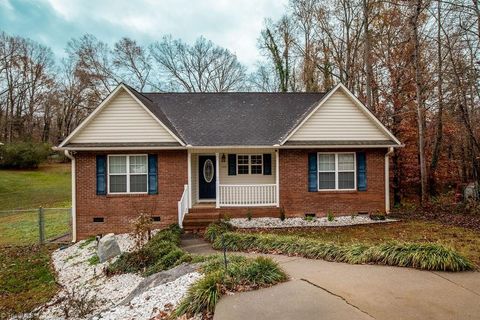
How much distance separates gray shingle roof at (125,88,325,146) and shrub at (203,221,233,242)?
3294 millimetres

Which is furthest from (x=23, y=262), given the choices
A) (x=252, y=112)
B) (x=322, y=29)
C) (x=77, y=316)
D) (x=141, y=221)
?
(x=322, y=29)

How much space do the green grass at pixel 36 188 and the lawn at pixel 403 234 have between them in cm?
1734

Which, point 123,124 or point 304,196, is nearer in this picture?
point 123,124

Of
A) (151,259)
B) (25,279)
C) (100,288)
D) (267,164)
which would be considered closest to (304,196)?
(267,164)

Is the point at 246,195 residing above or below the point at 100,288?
above

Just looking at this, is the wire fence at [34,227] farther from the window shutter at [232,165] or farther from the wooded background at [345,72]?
the wooded background at [345,72]

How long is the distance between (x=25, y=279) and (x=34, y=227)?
689 cm

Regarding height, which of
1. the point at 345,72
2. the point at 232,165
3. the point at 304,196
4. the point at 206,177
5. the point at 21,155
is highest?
the point at 345,72

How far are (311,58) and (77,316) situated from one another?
2226 centimetres

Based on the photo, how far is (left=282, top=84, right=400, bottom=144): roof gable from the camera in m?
12.4

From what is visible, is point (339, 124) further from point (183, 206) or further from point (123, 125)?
point (123, 125)

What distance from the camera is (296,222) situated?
→ 1198 cm

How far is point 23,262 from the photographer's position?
9.70m

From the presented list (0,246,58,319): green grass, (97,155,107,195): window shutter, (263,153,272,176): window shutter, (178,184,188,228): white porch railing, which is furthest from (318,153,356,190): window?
(0,246,58,319): green grass
